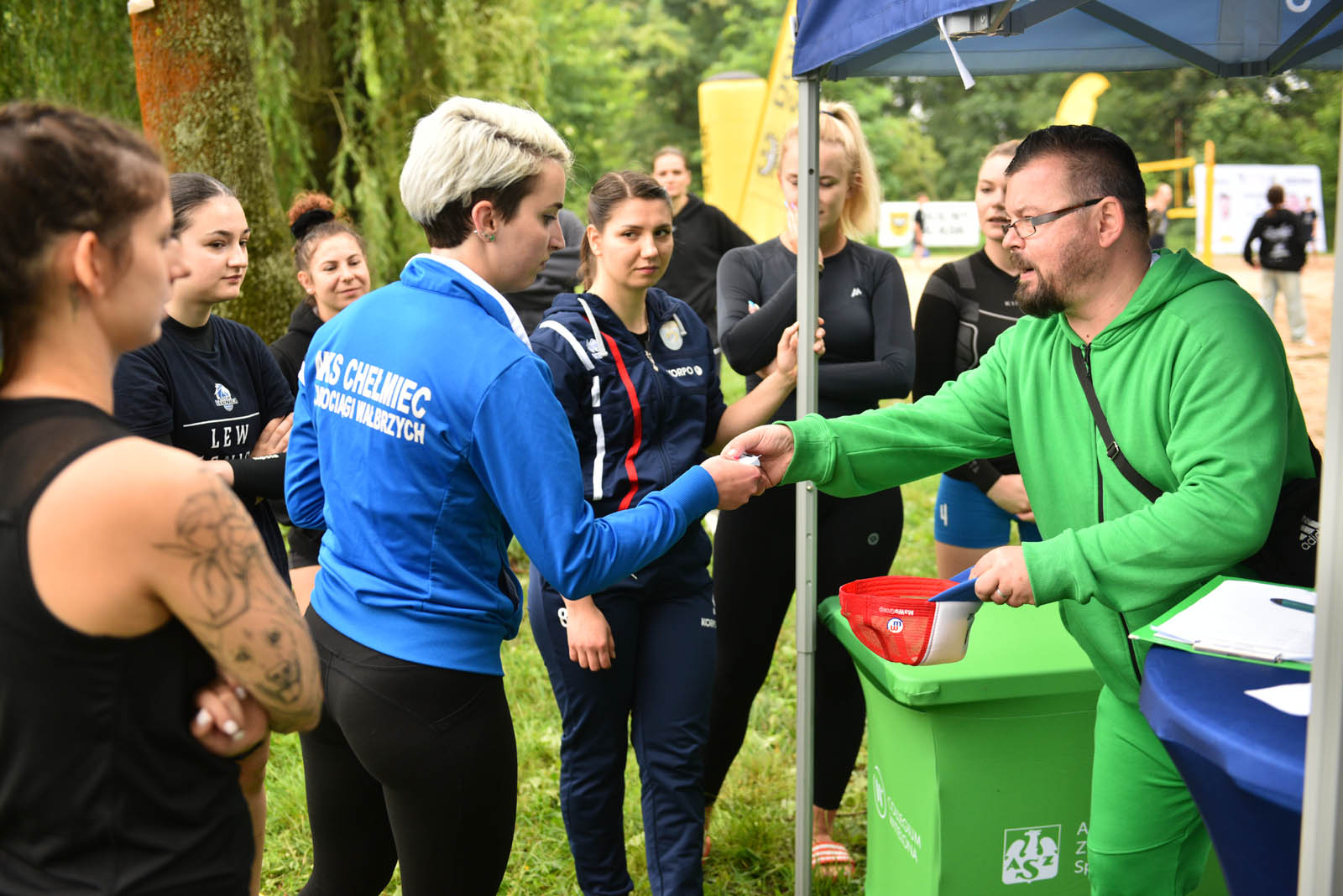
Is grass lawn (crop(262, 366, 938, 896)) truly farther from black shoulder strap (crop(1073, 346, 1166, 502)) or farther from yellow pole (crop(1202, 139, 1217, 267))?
yellow pole (crop(1202, 139, 1217, 267))

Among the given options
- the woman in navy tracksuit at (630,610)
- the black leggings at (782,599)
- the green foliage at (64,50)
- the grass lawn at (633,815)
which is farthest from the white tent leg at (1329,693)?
the green foliage at (64,50)

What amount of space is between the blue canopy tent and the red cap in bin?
1.49 feet

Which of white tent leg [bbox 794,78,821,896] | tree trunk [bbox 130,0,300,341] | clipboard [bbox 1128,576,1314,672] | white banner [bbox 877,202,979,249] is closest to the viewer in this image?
clipboard [bbox 1128,576,1314,672]

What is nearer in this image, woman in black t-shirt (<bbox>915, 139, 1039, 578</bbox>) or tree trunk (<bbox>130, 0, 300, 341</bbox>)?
woman in black t-shirt (<bbox>915, 139, 1039, 578</bbox>)

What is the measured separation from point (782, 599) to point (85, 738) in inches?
95.3

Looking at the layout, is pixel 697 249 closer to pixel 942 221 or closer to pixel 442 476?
pixel 442 476

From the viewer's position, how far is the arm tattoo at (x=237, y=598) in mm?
1265

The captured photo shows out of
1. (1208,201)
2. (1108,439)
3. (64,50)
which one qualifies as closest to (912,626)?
(1108,439)

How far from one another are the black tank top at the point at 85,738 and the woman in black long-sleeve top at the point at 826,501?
85.3 inches

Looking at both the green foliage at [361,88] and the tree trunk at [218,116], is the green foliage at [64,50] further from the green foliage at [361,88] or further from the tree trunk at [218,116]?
the tree trunk at [218,116]

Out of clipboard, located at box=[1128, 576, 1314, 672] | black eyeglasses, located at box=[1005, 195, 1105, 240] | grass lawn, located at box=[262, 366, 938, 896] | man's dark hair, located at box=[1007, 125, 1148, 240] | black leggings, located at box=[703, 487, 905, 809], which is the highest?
man's dark hair, located at box=[1007, 125, 1148, 240]

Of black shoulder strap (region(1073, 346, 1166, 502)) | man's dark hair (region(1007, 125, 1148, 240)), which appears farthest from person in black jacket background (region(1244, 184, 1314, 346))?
black shoulder strap (region(1073, 346, 1166, 502))

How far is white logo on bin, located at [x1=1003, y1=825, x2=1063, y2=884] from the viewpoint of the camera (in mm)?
2756

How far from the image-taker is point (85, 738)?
1263 mm
